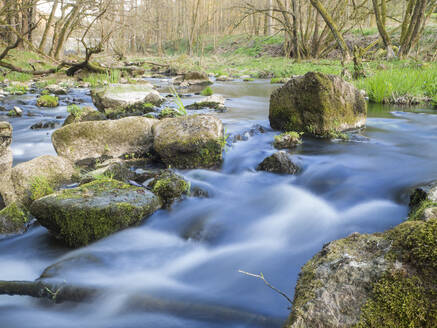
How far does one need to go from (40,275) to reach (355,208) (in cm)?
267

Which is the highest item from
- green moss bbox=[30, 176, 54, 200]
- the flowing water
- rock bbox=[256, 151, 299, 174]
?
rock bbox=[256, 151, 299, 174]

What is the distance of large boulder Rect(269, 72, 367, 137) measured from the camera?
194 inches

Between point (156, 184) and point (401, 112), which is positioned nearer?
point (156, 184)

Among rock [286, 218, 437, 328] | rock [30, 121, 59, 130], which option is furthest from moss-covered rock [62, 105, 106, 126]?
rock [286, 218, 437, 328]

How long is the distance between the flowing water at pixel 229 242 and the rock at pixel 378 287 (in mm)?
660

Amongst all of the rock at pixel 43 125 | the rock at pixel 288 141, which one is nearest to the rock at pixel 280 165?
the rock at pixel 288 141

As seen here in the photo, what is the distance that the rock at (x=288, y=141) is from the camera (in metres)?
4.81

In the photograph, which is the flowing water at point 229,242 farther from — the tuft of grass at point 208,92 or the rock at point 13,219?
the tuft of grass at point 208,92

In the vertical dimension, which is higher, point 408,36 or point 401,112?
point 408,36

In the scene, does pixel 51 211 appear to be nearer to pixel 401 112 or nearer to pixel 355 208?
pixel 355 208

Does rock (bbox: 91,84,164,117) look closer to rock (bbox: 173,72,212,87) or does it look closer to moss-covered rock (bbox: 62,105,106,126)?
moss-covered rock (bbox: 62,105,106,126)

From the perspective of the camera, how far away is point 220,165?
4.30m

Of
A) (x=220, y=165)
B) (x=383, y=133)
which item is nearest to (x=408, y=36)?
(x=383, y=133)

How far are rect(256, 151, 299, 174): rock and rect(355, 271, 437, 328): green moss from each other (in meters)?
2.67
